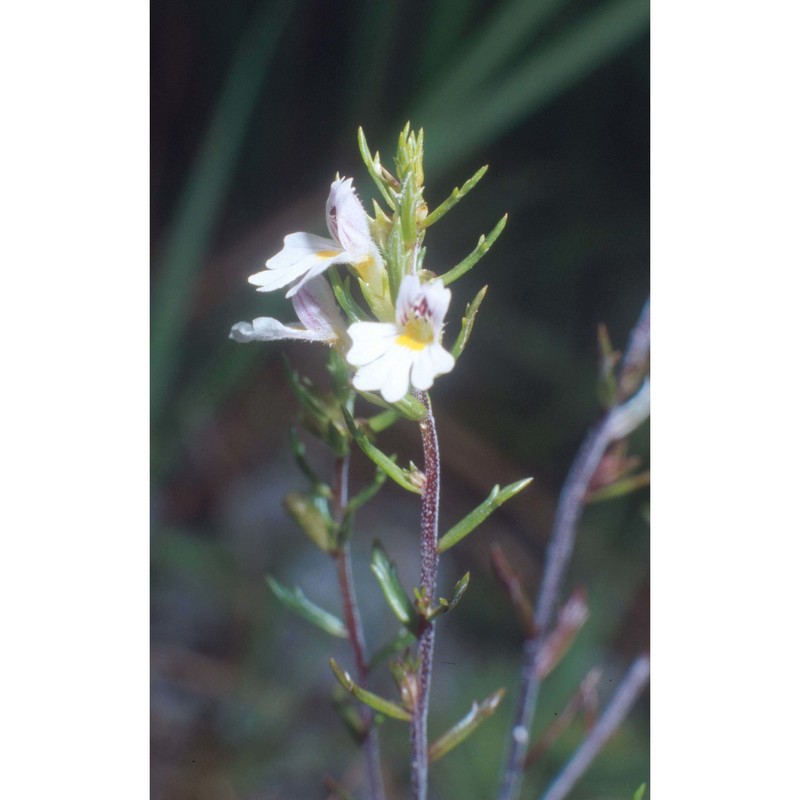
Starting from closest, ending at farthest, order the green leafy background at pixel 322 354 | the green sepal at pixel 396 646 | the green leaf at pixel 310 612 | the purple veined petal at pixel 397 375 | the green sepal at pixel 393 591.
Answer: the purple veined petal at pixel 397 375 < the green sepal at pixel 393 591 < the green sepal at pixel 396 646 < the green leaf at pixel 310 612 < the green leafy background at pixel 322 354

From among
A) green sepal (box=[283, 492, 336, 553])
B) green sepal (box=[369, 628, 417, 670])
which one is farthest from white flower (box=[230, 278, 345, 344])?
green sepal (box=[369, 628, 417, 670])

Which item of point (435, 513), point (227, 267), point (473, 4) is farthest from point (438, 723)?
point (473, 4)

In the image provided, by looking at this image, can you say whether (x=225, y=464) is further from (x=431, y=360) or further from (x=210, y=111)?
(x=431, y=360)

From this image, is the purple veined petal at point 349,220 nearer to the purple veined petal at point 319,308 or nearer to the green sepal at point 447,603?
the purple veined petal at point 319,308

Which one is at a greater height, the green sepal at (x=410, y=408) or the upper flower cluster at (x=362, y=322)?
the upper flower cluster at (x=362, y=322)

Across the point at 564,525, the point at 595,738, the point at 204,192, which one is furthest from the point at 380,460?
the point at 204,192

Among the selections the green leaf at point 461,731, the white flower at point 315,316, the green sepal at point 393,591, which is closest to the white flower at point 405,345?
the white flower at point 315,316

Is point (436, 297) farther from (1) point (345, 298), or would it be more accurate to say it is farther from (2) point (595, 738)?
(2) point (595, 738)
